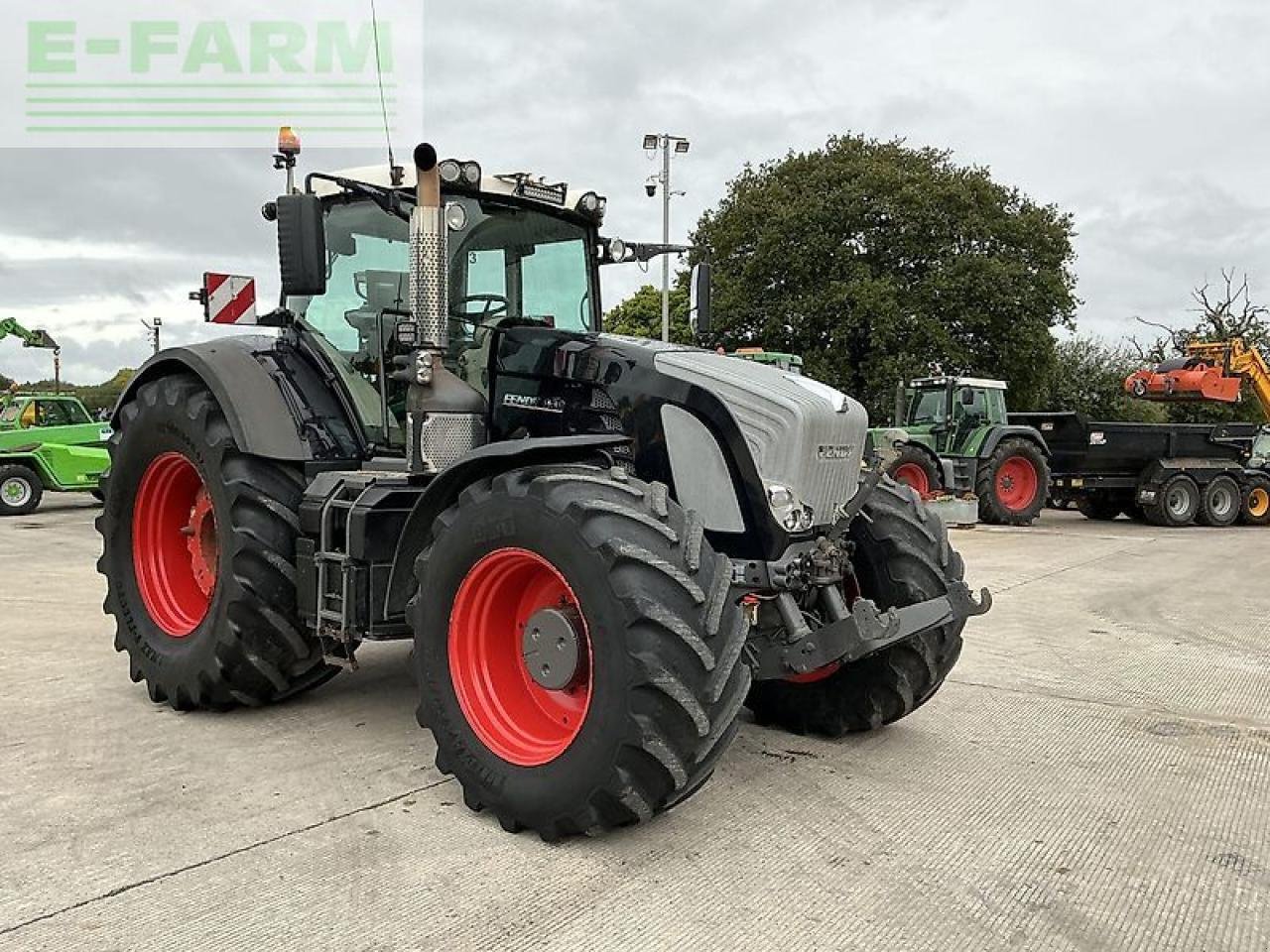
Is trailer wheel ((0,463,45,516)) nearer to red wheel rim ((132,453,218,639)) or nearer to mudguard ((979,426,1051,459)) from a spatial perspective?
red wheel rim ((132,453,218,639))

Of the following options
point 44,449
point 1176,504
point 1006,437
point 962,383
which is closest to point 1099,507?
point 1176,504

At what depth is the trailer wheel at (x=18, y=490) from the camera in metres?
16.2

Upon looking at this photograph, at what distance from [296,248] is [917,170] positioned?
25.4 meters

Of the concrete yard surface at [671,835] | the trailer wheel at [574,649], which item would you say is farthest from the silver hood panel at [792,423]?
the concrete yard surface at [671,835]

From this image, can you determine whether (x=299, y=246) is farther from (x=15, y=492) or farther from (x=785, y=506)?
(x=15, y=492)

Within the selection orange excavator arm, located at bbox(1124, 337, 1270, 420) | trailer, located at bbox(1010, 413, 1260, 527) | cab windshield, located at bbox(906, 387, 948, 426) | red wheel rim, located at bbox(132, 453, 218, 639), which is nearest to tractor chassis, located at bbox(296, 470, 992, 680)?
red wheel rim, located at bbox(132, 453, 218, 639)

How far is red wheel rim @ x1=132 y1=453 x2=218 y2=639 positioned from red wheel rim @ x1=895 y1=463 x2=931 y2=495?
12.4 meters

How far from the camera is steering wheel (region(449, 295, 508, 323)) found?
470 cm

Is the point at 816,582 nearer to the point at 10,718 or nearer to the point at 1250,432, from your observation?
the point at 10,718

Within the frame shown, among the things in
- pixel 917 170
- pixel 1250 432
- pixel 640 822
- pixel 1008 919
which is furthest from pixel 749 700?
pixel 917 170

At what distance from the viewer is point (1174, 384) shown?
19.7 meters

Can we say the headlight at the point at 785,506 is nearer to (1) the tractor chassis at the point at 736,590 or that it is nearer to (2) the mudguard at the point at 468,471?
(1) the tractor chassis at the point at 736,590

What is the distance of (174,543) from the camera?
5.36 m

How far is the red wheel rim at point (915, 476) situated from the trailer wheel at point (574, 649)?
42.8 feet
